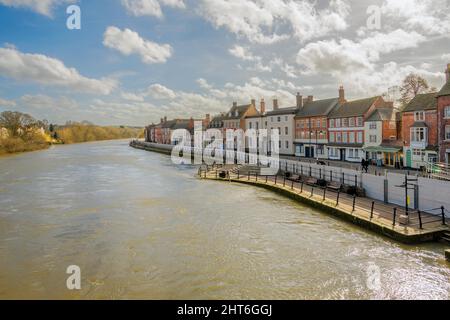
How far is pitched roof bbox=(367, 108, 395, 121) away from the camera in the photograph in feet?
129

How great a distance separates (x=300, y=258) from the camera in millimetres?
15203

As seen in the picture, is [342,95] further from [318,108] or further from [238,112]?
[238,112]

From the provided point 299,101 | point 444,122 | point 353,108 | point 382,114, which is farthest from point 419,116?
point 299,101

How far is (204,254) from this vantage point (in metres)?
15.8

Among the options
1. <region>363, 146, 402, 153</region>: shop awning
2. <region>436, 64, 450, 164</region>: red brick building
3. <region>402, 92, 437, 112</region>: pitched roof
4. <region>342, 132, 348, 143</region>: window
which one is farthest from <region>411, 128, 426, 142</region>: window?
<region>342, 132, 348, 143</region>: window

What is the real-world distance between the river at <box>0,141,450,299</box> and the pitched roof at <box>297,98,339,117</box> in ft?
86.3

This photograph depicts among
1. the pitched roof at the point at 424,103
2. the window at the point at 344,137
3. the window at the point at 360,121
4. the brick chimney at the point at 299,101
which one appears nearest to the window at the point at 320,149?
the window at the point at 344,137

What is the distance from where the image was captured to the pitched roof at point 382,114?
3941 centimetres

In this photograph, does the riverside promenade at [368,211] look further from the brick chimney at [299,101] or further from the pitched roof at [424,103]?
the brick chimney at [299,101]

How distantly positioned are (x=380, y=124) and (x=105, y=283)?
35.6m

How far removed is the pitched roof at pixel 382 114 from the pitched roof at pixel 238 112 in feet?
108

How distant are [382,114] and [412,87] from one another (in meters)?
19.0
